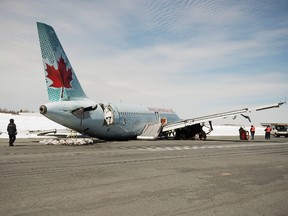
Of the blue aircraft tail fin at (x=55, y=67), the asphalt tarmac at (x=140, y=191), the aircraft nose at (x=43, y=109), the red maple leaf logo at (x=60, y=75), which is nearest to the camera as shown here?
the asphalt tarmac at (x=140, y=191)

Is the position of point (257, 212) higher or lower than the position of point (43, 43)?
lower

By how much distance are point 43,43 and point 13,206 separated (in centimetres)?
2104

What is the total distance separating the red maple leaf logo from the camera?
25.4m

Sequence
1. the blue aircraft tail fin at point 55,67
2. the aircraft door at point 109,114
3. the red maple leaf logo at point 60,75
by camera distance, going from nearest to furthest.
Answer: the blue aircraft tail fin at point 55,67, the red maple leaf logo at point 60,75, the aircraft door at point 109,114

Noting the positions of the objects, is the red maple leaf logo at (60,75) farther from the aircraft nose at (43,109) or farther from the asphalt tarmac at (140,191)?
the asphalt tarmac at (140,191)

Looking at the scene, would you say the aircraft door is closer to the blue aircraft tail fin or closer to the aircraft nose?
the blue aircraft tail fin

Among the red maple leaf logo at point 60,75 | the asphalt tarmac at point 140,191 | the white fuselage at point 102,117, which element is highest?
the red maple leaf logo at point 60,75

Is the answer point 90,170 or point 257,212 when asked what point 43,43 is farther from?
point 257,212

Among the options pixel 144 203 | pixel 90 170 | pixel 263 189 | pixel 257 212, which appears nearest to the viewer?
pixel 257 212

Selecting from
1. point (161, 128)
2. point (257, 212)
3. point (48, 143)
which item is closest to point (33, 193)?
point (257, 212)

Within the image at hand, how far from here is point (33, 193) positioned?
23.1 ft

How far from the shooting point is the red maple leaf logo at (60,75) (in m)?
25.4

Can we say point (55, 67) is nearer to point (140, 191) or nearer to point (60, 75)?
point (60, 75)

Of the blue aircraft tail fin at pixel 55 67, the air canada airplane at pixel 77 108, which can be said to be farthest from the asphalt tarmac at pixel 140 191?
the blue aircraft tail fin at pixel 55 67
